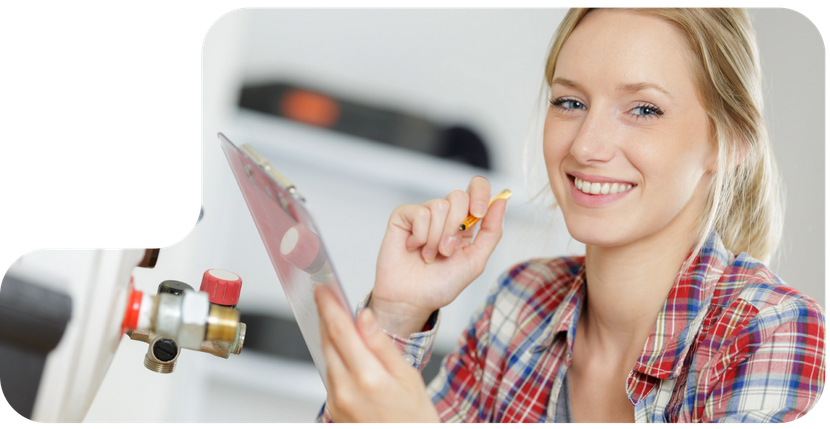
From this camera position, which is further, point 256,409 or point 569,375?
point 256,409

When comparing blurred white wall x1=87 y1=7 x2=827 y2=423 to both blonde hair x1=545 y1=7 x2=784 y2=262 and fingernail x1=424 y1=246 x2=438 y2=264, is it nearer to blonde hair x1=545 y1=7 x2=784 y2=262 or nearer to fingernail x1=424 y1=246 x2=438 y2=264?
blonde hair x1=545 y1=7 x2=784 y2=262

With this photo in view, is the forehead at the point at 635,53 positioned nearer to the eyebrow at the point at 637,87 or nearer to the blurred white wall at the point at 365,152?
the eyebrow at the point at 637,87

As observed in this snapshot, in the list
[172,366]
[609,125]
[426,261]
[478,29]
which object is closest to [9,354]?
[172,366]

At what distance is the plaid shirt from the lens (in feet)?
2.32

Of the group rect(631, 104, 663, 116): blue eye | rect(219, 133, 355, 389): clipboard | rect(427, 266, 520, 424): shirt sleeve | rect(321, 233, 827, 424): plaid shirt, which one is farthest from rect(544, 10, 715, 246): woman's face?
rect(219, 133, 355, 389): clipboard

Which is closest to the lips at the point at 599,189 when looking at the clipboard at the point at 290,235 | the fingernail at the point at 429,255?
the fingernail at the point at 429,255

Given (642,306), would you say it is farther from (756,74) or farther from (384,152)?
(384,152)

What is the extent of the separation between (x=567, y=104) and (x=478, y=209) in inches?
7.9

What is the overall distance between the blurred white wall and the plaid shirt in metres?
0.17

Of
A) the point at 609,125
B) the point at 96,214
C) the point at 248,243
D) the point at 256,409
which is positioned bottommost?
the point at 256,409

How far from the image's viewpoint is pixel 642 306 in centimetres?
92

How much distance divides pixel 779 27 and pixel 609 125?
0.24 metres

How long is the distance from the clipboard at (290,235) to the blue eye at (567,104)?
0.46 m

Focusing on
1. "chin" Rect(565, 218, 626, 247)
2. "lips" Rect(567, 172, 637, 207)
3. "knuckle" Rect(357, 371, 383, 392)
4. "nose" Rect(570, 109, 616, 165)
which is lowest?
"knuckle" Rect(357, 371, 383, 392)
